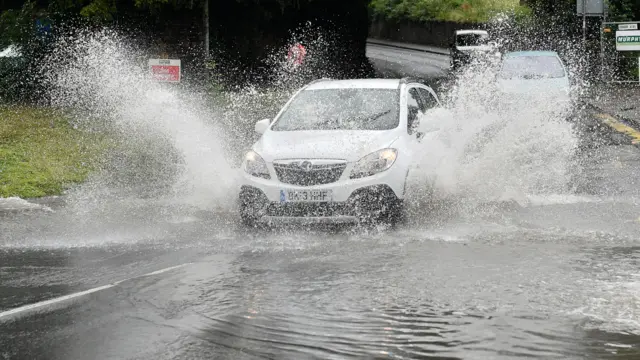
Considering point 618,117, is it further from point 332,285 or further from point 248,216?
point 332,285

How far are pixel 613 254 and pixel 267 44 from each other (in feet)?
69.4

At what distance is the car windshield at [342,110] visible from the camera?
11391 mm

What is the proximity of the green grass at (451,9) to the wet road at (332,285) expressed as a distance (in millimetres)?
35715

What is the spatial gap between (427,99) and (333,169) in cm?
315

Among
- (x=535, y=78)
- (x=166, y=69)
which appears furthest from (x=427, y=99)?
(x=535, y=78)

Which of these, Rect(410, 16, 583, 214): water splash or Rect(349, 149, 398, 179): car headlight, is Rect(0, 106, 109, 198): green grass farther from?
Rect(410, 16, 583, 214): water splash

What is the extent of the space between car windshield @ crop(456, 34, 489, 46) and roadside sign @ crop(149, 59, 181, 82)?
809 inches

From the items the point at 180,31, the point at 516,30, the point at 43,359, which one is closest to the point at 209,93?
the point at 180,31

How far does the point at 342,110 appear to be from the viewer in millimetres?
11781

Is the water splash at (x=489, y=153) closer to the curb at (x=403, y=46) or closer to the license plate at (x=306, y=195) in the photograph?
the license plate at (x=306, y=195)

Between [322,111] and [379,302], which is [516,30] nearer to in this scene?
[322,111]

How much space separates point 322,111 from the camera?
11.9 meters

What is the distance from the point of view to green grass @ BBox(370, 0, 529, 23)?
4931 centimetres

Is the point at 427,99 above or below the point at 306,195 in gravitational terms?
above
